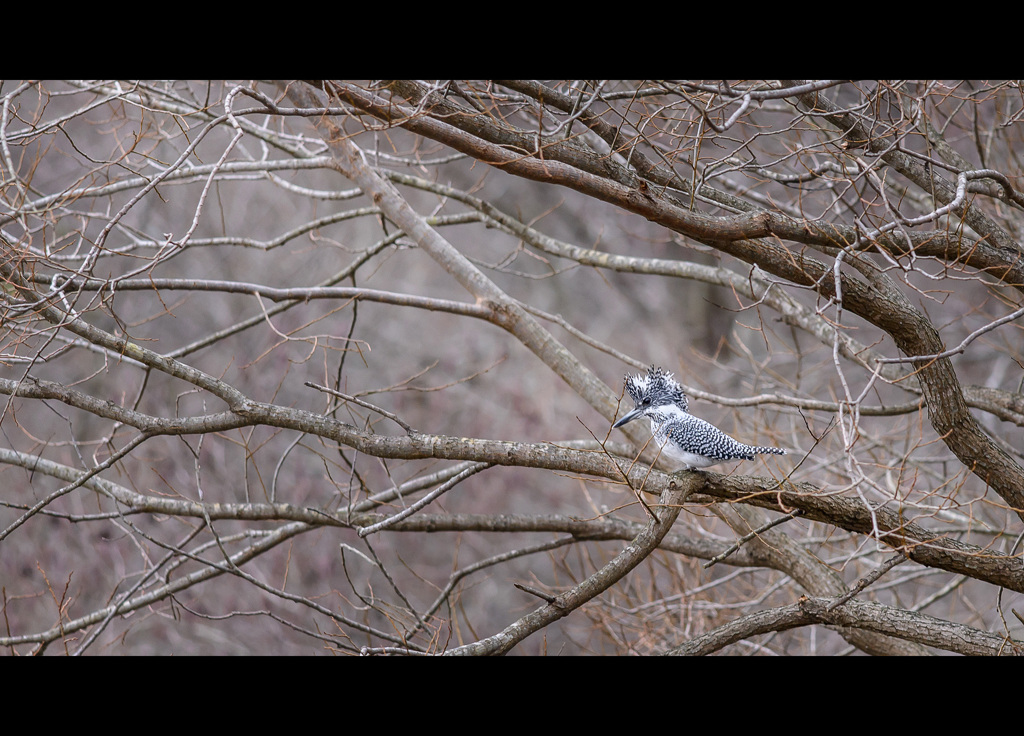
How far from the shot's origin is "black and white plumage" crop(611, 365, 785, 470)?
8.25 ft

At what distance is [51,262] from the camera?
2451mm

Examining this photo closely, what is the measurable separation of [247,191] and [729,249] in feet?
22.6

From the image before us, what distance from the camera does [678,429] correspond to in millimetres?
2584

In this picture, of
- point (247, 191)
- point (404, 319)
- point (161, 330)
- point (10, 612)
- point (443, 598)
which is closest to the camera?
point (443, 598)

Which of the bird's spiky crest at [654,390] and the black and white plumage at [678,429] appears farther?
the bird's spiky crest at [654,390]

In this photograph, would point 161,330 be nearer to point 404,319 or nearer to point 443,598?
point 404,319

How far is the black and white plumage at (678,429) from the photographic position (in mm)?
2516

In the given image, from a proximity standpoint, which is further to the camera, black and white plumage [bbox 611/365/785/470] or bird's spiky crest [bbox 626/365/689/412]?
bird's spiky crest [bbox 626/365/689/412]

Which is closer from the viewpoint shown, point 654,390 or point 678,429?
point 678,429

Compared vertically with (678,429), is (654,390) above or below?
above
